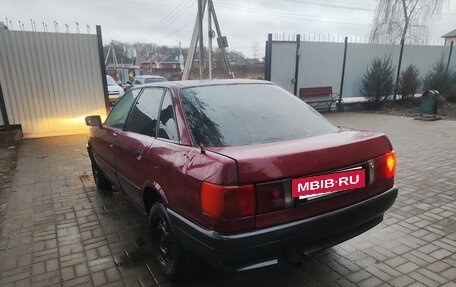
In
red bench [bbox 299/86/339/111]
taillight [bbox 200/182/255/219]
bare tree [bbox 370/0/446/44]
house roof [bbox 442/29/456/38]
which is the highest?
house roof [bbox 442/29/456/38]

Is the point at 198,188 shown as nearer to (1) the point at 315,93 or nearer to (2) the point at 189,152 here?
(2) the point at 189,152

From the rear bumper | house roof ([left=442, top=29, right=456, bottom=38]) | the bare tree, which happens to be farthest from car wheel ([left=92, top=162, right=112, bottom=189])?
house roof ([left=442, top=29, right=456, bottom=38])

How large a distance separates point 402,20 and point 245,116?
23117mm

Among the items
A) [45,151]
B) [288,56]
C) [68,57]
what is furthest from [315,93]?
[45,151]

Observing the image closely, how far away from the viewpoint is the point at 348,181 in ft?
7.32

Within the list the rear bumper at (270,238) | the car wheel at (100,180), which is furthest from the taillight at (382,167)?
the car wheel at (100,180)

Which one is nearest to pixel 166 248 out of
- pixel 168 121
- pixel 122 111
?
pixel 168 121

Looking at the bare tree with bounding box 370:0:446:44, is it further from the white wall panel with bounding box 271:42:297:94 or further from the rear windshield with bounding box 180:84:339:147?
the rear windshield with bounding box 180:84:339:147

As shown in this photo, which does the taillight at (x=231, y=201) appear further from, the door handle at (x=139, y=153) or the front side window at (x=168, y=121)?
the door handle at (x=139, y=153)

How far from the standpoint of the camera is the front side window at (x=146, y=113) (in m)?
2.98

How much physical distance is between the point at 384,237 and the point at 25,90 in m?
8.77

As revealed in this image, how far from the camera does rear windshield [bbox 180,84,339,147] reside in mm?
2415

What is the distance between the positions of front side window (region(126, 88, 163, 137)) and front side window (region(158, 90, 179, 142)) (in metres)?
0.12

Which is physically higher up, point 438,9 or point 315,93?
point 438,9
